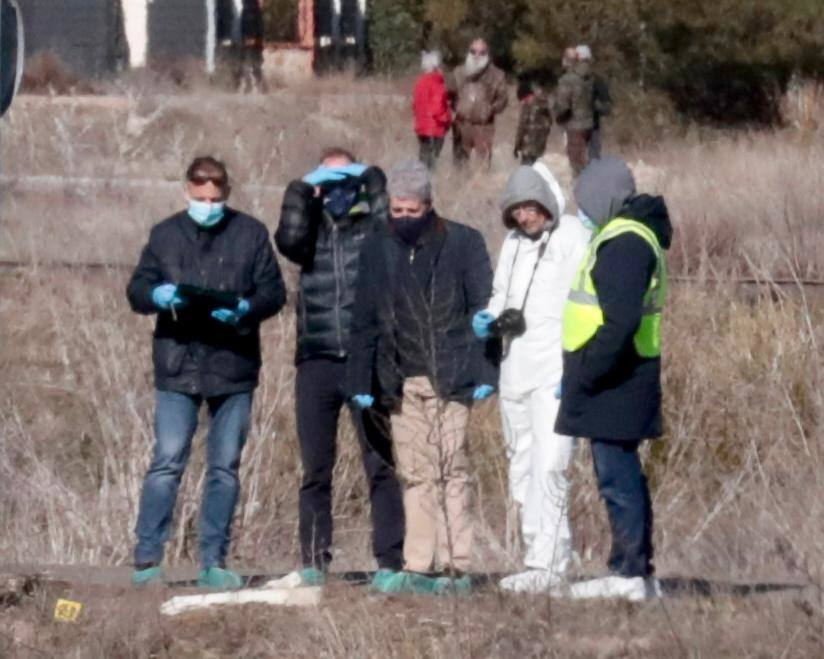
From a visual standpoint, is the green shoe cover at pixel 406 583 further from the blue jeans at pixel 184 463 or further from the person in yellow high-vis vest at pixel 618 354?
the blue jeans at pixel 184 463

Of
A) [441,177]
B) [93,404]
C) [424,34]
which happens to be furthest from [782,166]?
[424,34]

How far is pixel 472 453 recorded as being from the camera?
11258 mm

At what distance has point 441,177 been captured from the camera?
849 inches

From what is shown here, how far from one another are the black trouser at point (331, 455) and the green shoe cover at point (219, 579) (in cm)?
32

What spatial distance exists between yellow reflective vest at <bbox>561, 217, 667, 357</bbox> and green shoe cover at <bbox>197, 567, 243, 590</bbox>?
5.37 feet

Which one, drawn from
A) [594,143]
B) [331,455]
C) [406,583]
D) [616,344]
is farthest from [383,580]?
[594,143]

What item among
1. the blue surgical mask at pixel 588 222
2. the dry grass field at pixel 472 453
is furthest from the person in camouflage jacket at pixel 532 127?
the blue surgical mask at pixel 588 222

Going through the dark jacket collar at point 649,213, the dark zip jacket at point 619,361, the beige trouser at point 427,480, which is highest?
the dark jacket collar at point 649,213

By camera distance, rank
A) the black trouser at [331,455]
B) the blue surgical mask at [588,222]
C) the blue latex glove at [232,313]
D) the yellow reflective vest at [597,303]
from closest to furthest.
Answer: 1. the yellow reflective vest at [597,303]
2. the blue surgical mask at [588,222]
3. the blue latex glove at [232,313]
4. the black trouser at [331,455]

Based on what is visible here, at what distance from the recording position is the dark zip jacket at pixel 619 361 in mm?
7066

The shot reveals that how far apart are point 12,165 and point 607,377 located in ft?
48.8

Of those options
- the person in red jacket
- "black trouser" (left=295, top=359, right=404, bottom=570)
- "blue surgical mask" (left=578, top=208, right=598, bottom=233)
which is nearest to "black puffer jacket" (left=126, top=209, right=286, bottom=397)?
"black trouser" (left=295, top=359, right=404, bottom=570)

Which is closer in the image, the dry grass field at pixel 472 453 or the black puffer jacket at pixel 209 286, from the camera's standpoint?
the dry grass field at pixel 472 453

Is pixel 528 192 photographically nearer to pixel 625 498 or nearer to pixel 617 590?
pixel 625 498
